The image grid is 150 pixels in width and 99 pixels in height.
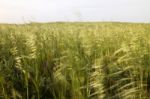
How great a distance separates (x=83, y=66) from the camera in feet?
7.67

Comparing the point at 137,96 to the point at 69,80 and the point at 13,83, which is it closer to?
the point at 69,80

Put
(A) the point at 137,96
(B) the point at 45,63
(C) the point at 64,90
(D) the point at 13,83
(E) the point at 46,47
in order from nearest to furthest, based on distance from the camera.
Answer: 1. (A) the point at 137,96
2. (C) the point at 64,90
3. (D) the point at 13,83
4. (B) the point at 45,63
5. (E) the point at 46,47

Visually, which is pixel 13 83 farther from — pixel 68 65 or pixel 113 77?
pixel 113 77

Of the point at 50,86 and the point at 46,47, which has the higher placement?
the point at 46,47

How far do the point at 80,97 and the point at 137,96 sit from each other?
0.34 metres

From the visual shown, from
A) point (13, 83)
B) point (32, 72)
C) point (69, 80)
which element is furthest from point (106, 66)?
point (13, 83)

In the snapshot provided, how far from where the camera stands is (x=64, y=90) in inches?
82.4

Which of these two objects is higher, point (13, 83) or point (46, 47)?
point (46, 47)

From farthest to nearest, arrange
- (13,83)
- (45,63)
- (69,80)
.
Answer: (45,63) < (13,83) < (69,80)

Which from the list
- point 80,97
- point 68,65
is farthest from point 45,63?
point 80,97

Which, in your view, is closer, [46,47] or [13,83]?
[13,83]

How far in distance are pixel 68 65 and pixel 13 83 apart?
577 mm

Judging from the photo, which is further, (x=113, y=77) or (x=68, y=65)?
(x=113, y=77)


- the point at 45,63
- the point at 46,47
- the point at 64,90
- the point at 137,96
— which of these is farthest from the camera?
the point at 46,47
